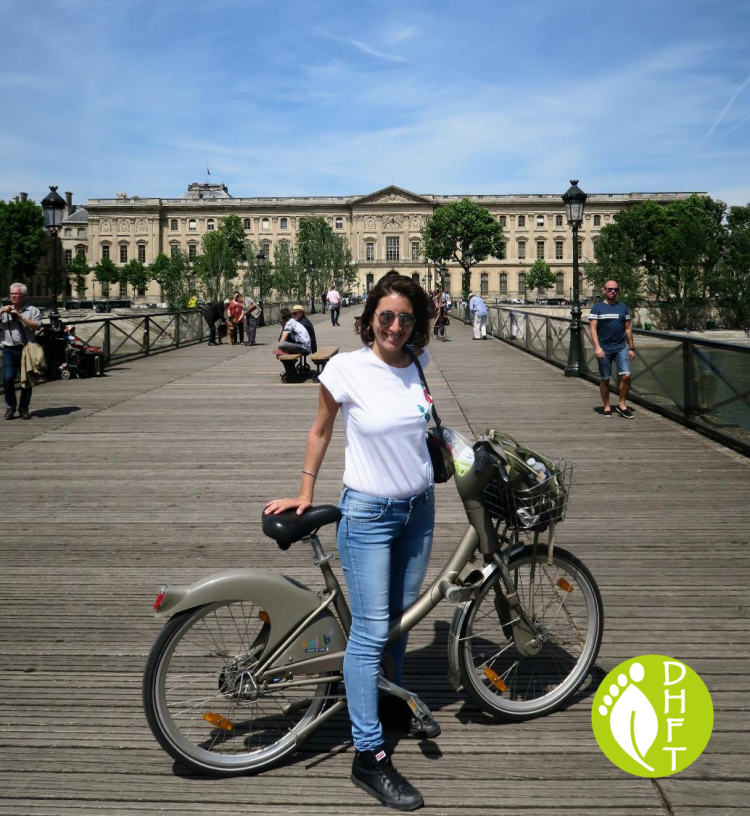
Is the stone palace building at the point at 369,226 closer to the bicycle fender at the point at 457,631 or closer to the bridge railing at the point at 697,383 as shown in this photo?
the bridge railing at the point at 697,383

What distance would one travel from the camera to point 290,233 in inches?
A: 5074

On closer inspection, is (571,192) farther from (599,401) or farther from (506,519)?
(506,519)

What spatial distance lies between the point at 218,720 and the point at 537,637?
4.31ft

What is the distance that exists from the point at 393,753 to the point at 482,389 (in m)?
12.8

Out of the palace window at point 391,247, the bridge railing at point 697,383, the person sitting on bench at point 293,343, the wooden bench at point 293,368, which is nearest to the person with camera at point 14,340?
the wooden bench at point 293,368

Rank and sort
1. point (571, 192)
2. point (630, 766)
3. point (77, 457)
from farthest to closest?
point (571, 192) → point (77, 457) → point (630, 766)

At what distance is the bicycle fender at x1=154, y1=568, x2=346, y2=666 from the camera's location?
3.03m

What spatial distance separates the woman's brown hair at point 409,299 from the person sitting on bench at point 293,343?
44.7 ft

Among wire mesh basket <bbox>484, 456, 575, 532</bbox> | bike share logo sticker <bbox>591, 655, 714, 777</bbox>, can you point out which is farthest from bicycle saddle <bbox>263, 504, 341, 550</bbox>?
bike share logo sticker <bbox>591, 655, 714, 777</bbox>

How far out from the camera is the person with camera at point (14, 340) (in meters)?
11.8

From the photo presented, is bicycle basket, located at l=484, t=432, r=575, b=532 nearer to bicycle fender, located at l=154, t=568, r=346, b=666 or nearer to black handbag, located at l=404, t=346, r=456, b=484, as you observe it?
black handbag, located at l=404, t=346, r=456, b=484

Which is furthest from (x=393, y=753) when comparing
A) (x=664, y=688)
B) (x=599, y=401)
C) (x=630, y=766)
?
(x=599, y=401)

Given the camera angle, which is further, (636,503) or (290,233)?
(290,233)

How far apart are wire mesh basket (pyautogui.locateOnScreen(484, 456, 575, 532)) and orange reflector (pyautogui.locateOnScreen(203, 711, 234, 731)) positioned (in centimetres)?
125
